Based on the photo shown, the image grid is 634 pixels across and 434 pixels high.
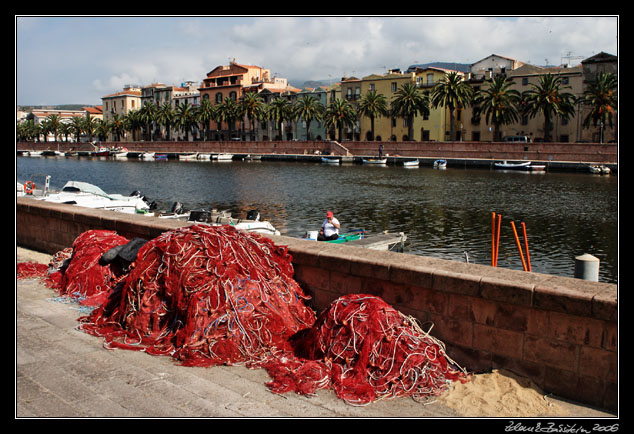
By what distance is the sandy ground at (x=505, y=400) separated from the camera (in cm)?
531

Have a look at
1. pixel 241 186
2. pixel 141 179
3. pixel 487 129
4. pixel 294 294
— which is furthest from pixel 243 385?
pixel 487 129

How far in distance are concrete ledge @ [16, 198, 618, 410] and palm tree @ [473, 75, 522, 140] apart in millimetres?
80826

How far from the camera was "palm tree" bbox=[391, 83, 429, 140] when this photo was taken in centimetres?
9431

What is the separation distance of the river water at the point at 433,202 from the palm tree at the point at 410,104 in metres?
18.2

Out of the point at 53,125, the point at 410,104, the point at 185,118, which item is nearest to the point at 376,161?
the point at 410,104

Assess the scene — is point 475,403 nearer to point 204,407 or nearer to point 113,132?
point 204,407

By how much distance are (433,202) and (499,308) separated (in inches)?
1587

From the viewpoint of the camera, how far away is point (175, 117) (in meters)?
136

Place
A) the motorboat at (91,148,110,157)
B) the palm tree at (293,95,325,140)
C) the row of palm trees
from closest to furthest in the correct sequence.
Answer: the row of palm trees → the palm tree at (293,95,325,140) → the motorboat at (91,148,110,157)

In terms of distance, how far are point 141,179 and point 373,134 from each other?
159 ft

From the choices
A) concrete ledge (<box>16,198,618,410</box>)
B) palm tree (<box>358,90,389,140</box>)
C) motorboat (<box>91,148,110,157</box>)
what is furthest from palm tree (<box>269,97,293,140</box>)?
concrete ledge (<box>16,198,618,410</box>)

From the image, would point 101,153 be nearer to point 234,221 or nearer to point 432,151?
point 432,151

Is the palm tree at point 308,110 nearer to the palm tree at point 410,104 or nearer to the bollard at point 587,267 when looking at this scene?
the palm tree at point 410,104

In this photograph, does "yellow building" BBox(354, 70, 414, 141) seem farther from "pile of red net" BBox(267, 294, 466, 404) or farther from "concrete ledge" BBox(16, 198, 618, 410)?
"pile of red net" BBox(267, 294, 466, 404)
